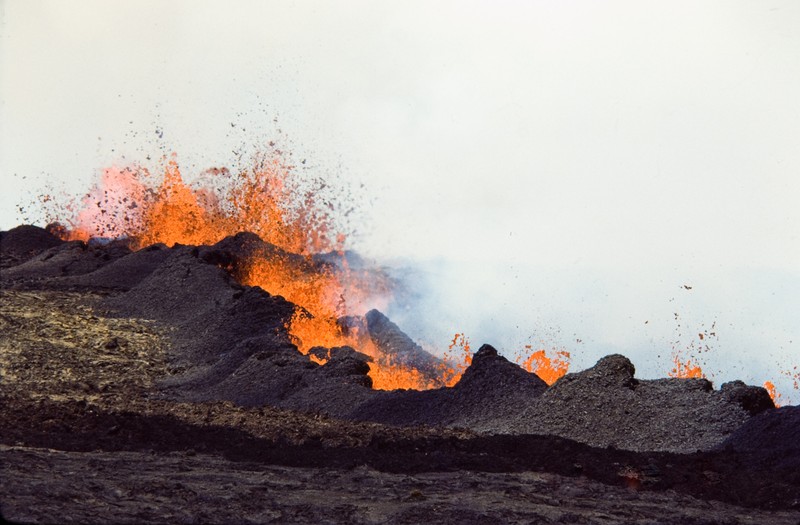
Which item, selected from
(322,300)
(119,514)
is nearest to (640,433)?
(119,514)

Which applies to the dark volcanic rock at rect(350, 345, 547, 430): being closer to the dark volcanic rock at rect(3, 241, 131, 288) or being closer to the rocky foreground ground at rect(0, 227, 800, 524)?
the rocky foreground ground at rect(0, 227, 800, 524)

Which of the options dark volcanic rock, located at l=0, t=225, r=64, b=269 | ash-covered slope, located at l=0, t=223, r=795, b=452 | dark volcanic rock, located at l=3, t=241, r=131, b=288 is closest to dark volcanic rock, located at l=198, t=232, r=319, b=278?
ash-covered slope, located at l=0, t=223, r=795, b=452

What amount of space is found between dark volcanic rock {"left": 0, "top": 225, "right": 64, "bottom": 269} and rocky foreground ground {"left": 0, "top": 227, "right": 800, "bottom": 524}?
1216cm

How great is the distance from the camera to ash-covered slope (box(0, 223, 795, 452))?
16.9 metres

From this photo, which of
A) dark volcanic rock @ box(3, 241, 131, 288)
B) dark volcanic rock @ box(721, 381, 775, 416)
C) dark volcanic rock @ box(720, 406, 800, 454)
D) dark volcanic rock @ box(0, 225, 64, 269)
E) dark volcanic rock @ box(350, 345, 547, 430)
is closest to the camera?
dark volcanic rock @ box(720, 406, 800, 454)

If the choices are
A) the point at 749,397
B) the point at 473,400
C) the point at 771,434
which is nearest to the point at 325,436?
the point at 473,400

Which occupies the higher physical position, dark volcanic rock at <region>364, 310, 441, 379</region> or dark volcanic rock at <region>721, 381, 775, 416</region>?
dark volcanic rock at <region>364, 310, 441, 379</region>

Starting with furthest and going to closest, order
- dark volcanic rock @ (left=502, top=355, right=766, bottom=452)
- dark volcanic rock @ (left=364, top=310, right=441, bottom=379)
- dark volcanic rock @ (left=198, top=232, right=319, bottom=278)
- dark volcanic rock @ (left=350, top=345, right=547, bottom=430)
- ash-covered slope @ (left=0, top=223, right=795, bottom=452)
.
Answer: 1. dark volcanic rock @ (left=198, top=232, right=319, bottom=278)
2. dark volcanic rock @ (left=364, top=310, right=441, bottom=379)
3. dark volcanic rock @ (left=350, top=345, right=547, bottom=430)
4. ash-covered slope @ (left=0, top=223, right=795, bottom=452)
5. dark volcanic rock @ (left=502, top=355, right=766, bottom=452)

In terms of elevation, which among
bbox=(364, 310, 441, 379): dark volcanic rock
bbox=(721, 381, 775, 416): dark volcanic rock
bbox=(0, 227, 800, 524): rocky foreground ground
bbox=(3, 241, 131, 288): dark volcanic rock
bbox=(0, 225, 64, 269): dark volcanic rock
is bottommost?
bbox=(0, 227, 800, 524): rocky foreground ground

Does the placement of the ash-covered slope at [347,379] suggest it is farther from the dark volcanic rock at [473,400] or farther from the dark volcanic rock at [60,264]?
the dark volcanic rock at [60,264]

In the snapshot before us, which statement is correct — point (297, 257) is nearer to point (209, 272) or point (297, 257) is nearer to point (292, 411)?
point (209, 272)

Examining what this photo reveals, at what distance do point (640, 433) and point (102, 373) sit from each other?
10.8 m

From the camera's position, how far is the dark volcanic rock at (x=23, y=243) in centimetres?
3809

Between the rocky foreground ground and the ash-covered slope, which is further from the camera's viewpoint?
the ash-covered slope
